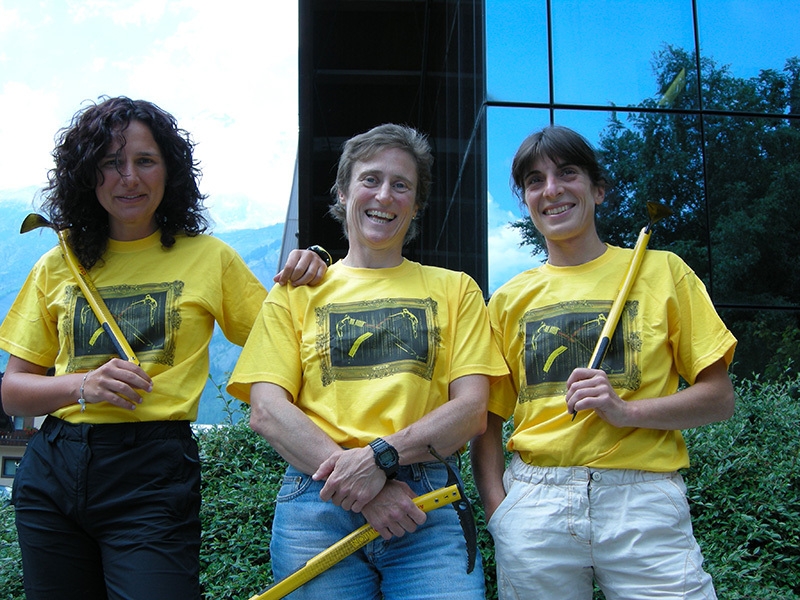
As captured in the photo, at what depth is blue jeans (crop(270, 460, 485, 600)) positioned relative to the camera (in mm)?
2107

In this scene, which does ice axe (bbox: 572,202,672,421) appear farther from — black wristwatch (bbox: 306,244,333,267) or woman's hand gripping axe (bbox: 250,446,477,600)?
black wristwatch (bbox: 306,244,333,267)

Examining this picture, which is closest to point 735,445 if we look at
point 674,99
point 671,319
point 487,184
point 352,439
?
point 671,319

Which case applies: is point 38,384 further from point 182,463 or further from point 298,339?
point 298,339

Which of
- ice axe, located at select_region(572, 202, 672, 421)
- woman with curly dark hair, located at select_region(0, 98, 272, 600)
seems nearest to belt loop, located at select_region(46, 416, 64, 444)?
woman with curly dark hair, located at select_region(0, 98, 272, 600)

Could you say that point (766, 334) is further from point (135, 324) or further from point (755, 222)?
point (135, 324)

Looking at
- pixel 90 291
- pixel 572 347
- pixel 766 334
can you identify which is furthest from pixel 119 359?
pixel 766 334

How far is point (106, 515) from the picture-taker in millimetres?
2285

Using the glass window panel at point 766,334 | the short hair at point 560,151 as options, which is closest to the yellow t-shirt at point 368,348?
the short hair at point 560,151

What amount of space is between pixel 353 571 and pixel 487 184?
5900 millimetres

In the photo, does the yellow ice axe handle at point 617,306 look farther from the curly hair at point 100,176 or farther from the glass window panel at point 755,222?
the glass window panel at point 755,222

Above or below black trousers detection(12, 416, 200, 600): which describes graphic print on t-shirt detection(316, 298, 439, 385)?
above

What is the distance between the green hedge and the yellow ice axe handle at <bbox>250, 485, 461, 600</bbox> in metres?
1.37

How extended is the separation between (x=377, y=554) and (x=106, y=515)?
0.82 m

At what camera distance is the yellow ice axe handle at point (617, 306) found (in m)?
2.29
